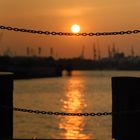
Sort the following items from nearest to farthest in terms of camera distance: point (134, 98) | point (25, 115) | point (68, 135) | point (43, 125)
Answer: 1. point (134, 98)
2. point (68, 135)
3. point (43, 125)
4. point (25, 115)

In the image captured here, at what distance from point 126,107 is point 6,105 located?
1577 millimetres

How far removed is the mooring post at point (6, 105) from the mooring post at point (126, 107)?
1.36 m

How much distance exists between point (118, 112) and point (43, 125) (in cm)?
3041

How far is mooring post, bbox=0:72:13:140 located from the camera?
7.96m

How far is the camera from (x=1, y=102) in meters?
8.03

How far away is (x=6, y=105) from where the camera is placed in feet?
26.4

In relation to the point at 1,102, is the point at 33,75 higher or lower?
higher

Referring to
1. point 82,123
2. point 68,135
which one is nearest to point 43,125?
point 82,123

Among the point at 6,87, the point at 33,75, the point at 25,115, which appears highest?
the point at 33,75

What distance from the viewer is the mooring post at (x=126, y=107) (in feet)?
25.8

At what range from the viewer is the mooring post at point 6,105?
7.96 metres

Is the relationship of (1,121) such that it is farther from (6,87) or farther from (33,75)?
(33,75)

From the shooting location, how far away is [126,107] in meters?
8.01

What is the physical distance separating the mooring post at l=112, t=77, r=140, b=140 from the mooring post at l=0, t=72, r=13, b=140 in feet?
4.47
